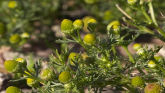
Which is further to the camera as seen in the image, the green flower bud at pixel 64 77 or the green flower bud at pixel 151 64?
the green flower bud at pixel 151 64

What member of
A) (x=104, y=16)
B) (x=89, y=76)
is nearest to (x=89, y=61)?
(x=89, y=76)

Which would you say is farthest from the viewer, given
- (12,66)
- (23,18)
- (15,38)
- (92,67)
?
(23,18)

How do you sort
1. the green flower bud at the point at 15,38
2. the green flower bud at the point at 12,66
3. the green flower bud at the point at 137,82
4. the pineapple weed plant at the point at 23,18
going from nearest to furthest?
the green flower bud at the point at 12,66 < the green flower bud at the point at 137,82 < the green flower bud at the point at 15,38 < the pineapple weed plant at the point at 23,18

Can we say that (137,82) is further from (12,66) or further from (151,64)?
(12,66)

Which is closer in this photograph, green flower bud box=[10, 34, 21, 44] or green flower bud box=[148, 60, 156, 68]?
green flower bud box=[148, 60, 156, 68]

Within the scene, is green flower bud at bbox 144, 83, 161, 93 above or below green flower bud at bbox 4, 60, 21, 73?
below

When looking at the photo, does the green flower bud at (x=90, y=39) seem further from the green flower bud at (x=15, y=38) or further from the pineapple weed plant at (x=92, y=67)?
the green flower bud at (x=15, y=38)

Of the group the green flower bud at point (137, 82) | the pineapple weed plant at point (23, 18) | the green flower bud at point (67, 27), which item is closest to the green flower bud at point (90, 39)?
the green flower bud at point (67, 27)

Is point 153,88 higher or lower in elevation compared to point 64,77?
lower

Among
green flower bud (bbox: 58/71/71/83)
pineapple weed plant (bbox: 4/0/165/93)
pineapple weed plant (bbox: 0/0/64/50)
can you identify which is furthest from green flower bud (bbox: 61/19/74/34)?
pineapple weed plant (bbox: 0/0/64/50)

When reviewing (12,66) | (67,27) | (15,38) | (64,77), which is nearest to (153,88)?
(64,77)

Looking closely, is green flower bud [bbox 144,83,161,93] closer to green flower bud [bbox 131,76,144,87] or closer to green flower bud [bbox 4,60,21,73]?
green flower bud [bbox 131,76,144,87]

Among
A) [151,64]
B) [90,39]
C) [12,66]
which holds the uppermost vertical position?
[90,39]

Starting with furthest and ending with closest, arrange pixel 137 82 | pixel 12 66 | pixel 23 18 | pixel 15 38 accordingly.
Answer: pixel 23 18 → pixel 15 38 → pixel 137 82 → pixel 12 66
